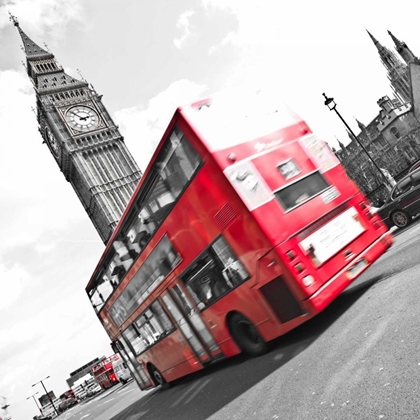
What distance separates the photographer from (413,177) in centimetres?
1373

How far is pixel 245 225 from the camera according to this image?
23.1 feet

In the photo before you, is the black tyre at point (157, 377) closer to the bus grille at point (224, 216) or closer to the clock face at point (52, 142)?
the bus grille at point (224, 216)

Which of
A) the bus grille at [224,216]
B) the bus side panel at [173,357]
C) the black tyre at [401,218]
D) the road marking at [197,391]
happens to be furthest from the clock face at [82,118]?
the bus grille at [224,216]

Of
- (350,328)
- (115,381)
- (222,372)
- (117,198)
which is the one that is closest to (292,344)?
(350,328)

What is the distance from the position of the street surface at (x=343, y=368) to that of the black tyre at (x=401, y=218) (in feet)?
14.9

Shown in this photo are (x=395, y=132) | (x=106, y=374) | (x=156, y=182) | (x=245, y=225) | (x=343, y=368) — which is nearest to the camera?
(x=343, y=368)

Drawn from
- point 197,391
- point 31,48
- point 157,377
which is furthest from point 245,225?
point 31,48

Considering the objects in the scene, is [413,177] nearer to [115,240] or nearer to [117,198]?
[115,240]

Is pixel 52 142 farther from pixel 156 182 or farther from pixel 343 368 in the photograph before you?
pixel 343 368

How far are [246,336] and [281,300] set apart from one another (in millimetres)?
1627

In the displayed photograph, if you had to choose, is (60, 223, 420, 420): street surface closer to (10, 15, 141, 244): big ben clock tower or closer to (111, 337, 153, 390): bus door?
(111, 337, 153, 390): bus door

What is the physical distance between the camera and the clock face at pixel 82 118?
68.5 metres

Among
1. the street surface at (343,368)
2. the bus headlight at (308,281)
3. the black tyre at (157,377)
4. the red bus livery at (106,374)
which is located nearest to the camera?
the street surface at (343,368)

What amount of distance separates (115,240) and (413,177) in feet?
30.9
